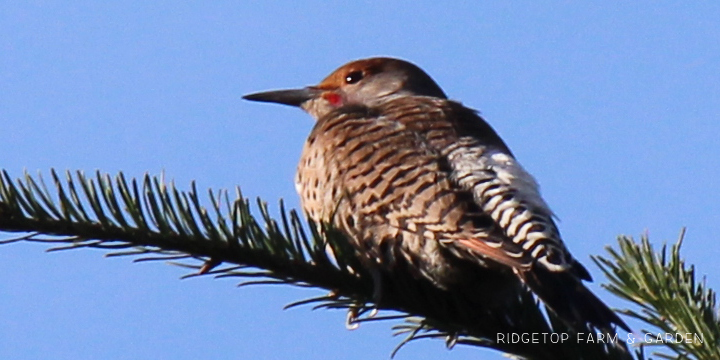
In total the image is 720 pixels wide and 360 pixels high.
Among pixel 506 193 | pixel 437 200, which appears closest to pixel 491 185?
pixel 506 193

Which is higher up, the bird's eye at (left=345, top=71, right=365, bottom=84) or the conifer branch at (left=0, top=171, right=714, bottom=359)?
the bird's eye at (left=345, top=71, right=365, bottom=84)

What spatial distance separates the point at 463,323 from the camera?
2818mm

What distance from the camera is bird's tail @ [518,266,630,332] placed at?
2693mm

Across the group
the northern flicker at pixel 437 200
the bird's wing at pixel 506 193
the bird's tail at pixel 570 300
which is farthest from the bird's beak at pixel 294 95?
the bird's tail at pixel 570 300

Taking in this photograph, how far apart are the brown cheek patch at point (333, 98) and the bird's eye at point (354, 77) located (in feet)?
0.43

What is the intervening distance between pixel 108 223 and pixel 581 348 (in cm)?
131

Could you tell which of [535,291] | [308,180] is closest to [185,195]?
[535,291]

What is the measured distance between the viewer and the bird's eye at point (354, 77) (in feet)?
20.5

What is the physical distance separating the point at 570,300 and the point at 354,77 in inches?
143

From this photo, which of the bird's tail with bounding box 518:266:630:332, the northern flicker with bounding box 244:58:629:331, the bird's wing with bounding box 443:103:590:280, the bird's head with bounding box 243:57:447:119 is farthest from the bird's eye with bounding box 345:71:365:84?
the bird's tail with bounding box 518:266:630:332

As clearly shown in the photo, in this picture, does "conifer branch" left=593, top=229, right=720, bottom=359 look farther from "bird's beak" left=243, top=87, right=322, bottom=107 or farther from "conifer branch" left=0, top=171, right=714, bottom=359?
"bird's beak" left=243, top=87, right=322, bottom=107

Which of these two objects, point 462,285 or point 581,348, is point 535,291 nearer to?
point 581,348

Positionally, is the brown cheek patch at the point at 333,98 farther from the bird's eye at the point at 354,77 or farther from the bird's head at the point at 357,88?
the bird's eye at the point at 354,77

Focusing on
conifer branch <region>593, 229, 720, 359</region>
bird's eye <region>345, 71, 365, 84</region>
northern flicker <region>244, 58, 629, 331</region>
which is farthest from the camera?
bird's eye <region>345, 71, 365, 84</region>
